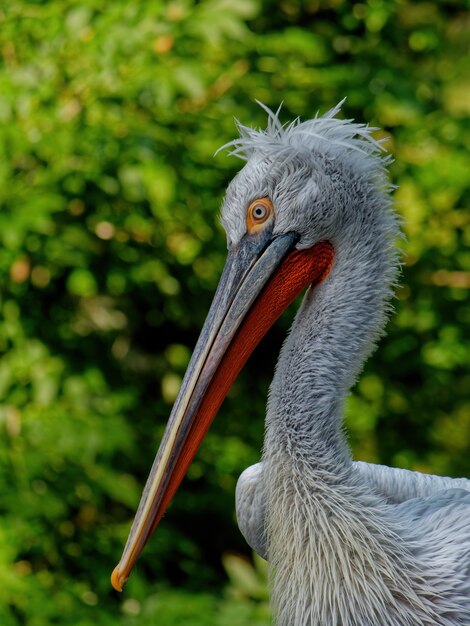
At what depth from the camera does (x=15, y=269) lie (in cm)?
386

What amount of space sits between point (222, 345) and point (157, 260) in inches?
65.5

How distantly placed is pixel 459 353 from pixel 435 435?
2.62 feet

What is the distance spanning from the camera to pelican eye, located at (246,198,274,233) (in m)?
2.59

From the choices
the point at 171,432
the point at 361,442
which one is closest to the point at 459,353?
the point at 361,442

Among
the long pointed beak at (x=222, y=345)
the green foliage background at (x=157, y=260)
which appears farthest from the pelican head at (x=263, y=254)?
the green foliage background at (x=157, y=260)

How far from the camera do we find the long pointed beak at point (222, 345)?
258cm

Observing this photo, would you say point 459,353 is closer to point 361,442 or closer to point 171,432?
point 361,442

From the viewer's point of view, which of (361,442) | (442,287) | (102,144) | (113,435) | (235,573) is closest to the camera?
(102,144)

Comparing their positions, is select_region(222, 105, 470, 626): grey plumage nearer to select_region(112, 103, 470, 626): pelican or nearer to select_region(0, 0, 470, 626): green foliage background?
select_region(112, 103, 470, 626): pelican

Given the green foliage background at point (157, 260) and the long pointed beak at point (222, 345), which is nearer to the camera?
the long pointed beak at point (222, 345)

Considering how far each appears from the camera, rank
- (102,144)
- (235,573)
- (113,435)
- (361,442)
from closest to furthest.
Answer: (102,144) < (113,435) < (235,573) < (361,442)

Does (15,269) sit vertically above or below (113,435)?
above

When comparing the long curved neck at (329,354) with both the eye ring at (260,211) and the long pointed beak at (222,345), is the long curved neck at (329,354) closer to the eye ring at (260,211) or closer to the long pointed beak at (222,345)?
the long pointed beak at (222,345)

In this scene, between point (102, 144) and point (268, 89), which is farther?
point (268, 89)
